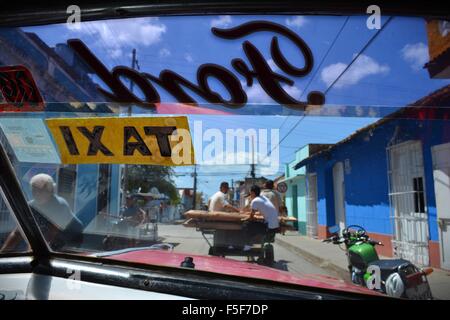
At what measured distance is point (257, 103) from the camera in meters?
1.72

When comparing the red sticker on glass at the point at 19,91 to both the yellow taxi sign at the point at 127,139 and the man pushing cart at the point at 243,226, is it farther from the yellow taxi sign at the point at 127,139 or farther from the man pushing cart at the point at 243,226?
the man pushing cart at the point at 243,226

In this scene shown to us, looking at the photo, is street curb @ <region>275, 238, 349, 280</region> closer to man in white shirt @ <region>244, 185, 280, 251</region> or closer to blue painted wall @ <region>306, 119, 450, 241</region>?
man in white shirt @ <region>244, 185, 280, 251</region>

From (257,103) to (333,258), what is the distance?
0.89 m

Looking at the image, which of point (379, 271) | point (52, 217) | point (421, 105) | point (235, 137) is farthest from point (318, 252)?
point (52, 217)

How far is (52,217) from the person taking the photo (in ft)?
7.14

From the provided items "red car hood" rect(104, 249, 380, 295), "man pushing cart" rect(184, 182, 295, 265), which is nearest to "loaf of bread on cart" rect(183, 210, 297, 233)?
"man pushing cart" rect(184, 182, 295, 265)

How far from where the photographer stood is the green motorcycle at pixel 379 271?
1.63m

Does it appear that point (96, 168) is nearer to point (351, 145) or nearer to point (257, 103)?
point (257, 103)

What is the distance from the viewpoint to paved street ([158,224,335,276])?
1893mm

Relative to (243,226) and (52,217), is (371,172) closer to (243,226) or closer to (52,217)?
(243,226)

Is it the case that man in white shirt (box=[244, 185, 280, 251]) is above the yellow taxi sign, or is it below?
below

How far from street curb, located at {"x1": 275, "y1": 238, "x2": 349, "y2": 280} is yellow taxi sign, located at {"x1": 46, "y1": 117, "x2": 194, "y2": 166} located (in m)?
0.64

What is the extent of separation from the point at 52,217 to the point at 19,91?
72 cm
